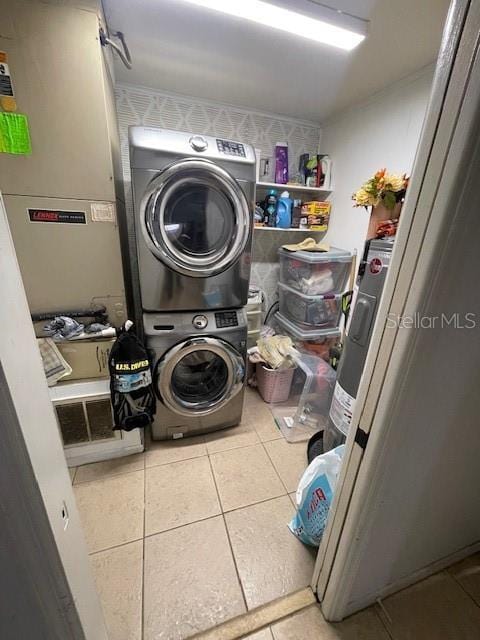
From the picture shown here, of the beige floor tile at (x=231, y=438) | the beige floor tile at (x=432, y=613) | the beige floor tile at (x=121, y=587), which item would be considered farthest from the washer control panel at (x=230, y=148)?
the beige floor tile at (x=432, y=613)

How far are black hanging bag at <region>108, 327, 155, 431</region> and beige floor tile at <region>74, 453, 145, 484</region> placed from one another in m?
0.29

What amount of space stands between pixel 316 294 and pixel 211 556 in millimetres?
1766

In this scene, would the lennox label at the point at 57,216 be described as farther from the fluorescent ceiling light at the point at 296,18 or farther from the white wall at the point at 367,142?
the white wall at the point at 367,142

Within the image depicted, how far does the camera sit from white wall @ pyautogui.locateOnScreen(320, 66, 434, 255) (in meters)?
1.60

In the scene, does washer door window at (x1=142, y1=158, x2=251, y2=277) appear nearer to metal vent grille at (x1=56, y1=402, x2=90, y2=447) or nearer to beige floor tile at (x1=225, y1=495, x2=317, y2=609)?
metal vent grille at (x1=56, y1=402, x2=90, y2=447)

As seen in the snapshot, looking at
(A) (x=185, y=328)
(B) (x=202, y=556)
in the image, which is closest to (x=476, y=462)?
(B) (x=202, y=556)

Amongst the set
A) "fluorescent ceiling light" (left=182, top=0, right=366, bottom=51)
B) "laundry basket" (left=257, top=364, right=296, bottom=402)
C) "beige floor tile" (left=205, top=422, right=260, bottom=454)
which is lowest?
"beige floor tile" (left=205, top=422, right=260, bottom=454)

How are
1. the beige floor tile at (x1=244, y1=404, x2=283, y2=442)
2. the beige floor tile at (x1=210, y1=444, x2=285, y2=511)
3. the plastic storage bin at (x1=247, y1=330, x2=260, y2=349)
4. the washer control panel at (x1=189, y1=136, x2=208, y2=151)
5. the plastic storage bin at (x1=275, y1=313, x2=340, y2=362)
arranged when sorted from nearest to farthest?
the washer control panel at (x1=189, y1=136, x2=208, y2=151)
the beige floor tile at (x1=210, y1=444, x2=285, y2=511)
the beige floor tile at (x1=244, y1=404, x2=283, y2=442)
the plastic storage bin at (x1=275, y1=313, x2=340, y2=362)
the plastic storage bin at (x1=247, y1=330, x2=260, y2=349)

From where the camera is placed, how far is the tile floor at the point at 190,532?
978 mm

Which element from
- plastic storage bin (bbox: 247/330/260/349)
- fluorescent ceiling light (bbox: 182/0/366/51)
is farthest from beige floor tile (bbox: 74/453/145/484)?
fluorescent ceiling light (bbox: 182/0/366/51)

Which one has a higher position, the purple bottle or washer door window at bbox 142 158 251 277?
the purple bottle

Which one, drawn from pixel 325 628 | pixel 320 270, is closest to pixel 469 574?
pixel 325 628

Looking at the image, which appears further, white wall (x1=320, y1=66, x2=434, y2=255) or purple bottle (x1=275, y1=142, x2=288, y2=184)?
purple bottle (x1=275, y1=142, x2=288, y2=184)

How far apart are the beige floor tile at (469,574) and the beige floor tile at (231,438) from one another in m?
1.08
